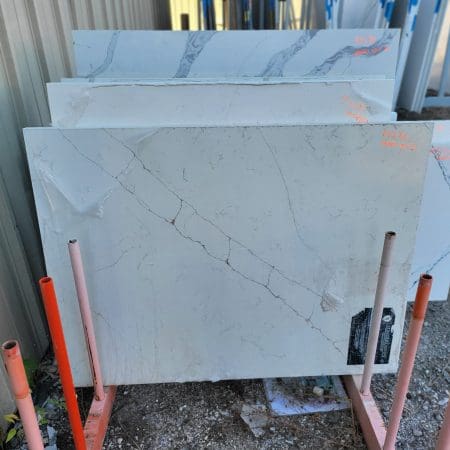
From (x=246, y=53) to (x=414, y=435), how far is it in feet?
5.94

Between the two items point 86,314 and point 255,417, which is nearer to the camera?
point 86,314

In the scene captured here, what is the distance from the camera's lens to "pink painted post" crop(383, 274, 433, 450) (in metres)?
1.02

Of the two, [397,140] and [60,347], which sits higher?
[397,140]

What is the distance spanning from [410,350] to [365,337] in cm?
45

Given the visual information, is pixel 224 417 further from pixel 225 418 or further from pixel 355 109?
pixel 355 109

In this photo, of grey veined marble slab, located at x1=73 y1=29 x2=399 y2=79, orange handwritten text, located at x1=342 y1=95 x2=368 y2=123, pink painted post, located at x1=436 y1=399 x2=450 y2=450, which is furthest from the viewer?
grey veined marble slab, located at x1=73 y1=29 x2=399 y2=79

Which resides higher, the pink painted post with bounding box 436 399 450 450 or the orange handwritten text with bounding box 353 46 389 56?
the orange handwritten text with bounding box 353 46 389 56

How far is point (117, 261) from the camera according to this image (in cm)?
143

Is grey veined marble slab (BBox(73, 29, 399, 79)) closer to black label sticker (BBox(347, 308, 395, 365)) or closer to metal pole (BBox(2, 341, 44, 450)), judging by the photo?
black label sticker (BBox(347, 308, 395, 365))

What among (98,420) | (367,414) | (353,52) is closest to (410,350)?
(367,414)

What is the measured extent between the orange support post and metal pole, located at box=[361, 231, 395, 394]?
1.02 metres

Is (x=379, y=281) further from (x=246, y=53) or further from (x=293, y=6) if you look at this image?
(x=293, y=6)

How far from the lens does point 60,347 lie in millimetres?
1102

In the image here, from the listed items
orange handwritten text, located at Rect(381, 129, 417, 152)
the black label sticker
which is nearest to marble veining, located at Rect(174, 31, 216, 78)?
orange handwritten text, located at Rect(381, 129, 417, 152)
